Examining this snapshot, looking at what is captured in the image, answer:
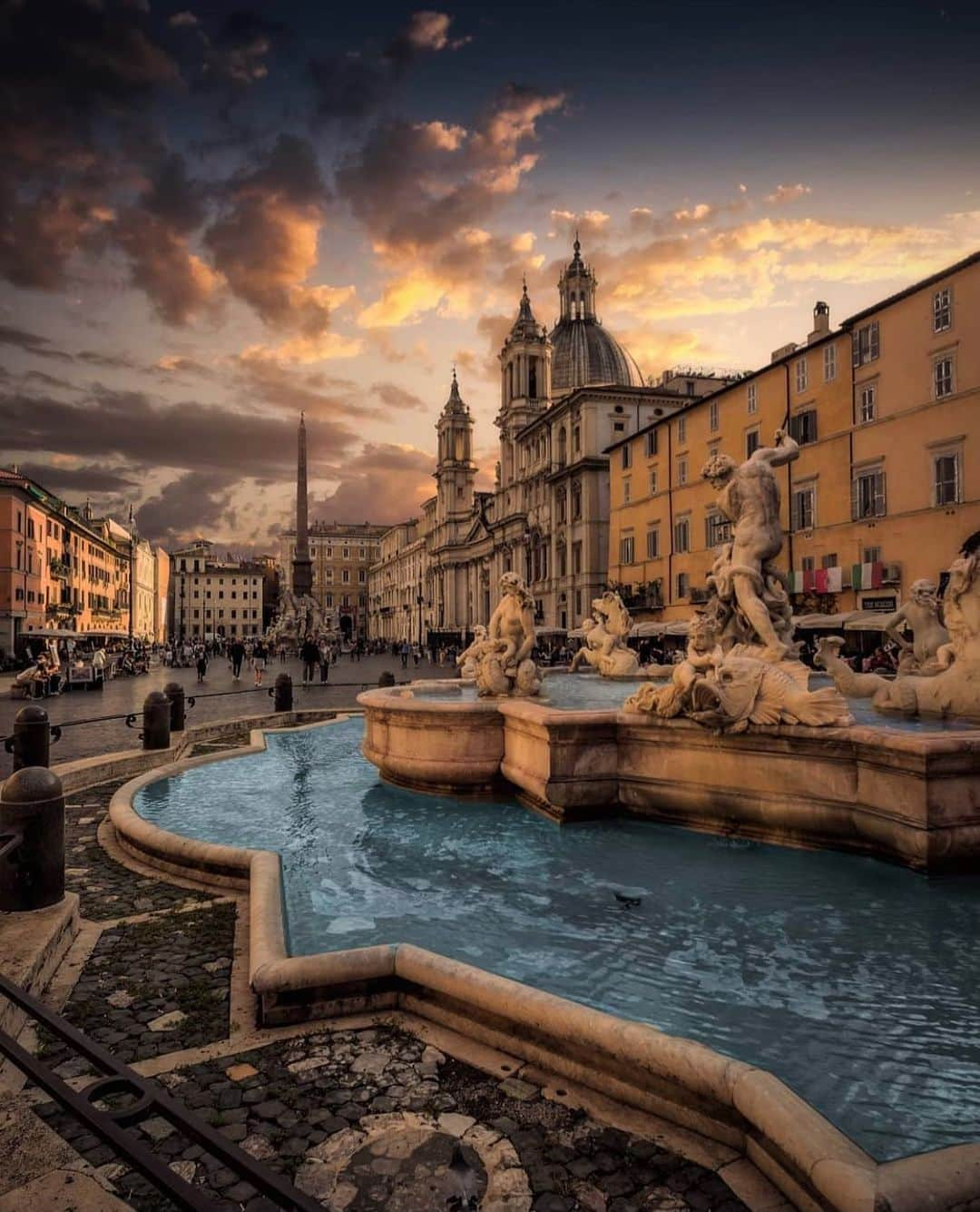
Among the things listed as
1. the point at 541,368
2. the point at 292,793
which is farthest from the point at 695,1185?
the point at 541,368

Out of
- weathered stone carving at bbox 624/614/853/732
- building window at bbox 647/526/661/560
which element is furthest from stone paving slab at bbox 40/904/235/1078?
building window at bbox 647/526/661/560

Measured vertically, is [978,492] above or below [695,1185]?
above

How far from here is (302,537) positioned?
193 feet

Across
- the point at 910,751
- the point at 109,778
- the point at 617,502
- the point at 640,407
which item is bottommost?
the point at 109,778

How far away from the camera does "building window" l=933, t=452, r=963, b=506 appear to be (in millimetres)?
24469

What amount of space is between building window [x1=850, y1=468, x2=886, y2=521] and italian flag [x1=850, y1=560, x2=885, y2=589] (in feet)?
5.88

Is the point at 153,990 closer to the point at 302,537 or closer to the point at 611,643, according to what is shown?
the point at 611,643

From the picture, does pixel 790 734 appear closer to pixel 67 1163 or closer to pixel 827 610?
pixel 67 1163

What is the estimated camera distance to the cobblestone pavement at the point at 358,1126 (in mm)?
2479

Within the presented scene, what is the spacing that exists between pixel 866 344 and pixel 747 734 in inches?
1067

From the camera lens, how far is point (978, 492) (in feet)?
77.3

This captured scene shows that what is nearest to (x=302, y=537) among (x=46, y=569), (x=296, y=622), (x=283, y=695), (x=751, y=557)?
(x=296, y=622)

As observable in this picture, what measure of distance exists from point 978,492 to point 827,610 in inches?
278

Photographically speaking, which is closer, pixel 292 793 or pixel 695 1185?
pixel 695 1185
